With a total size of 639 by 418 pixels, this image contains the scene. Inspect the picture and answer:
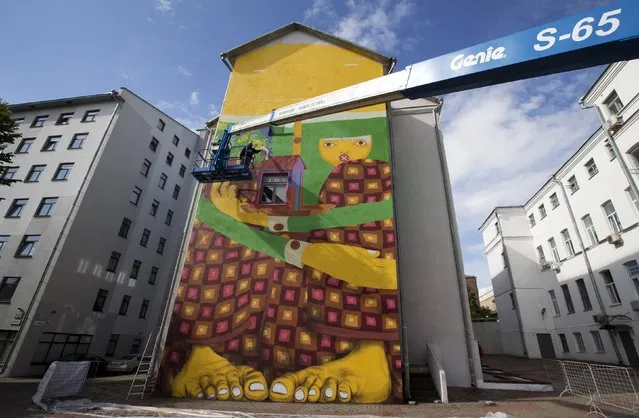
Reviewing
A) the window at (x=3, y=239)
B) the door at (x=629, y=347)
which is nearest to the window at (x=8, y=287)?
the window at (x=3, y=239)

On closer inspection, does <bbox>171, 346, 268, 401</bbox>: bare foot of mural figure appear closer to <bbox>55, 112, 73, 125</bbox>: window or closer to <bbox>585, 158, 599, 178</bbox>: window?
<bbox>585, 158, 599, 178</bbox>: window

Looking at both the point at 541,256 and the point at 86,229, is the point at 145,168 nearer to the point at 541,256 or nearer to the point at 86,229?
the point at 86,229

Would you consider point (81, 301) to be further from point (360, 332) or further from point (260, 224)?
point (360, 332)

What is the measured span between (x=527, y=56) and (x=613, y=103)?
1888 cm

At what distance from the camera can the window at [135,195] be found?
1069 inches

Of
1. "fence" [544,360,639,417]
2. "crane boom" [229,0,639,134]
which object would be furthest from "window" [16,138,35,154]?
"fence" [544,360,639,417]

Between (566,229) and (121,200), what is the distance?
35.0 metres

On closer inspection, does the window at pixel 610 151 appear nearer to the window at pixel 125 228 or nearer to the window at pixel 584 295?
the window at pixel 584 295

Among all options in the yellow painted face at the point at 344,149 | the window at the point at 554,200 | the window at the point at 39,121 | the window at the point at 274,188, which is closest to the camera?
the window at the point at 274,188

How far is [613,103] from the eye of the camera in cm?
1881

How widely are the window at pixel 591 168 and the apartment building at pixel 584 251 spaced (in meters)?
0.05

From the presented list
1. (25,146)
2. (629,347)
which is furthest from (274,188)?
(25,146)

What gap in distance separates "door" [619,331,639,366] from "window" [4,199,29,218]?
132ft

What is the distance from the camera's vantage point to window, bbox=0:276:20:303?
66.4ft
